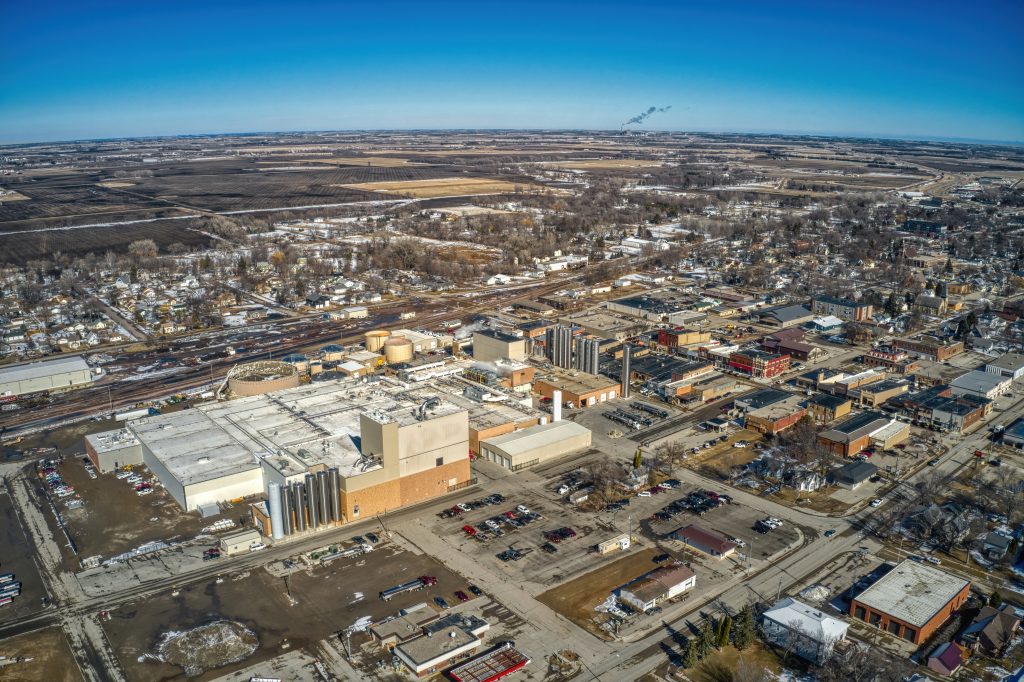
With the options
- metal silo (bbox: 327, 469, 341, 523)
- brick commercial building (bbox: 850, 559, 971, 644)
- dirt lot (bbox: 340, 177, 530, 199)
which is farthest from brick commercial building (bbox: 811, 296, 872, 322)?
dirt lot (bbox: 340, 177, 530, 199)

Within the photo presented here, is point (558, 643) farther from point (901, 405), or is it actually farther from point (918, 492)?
point (901, 405)

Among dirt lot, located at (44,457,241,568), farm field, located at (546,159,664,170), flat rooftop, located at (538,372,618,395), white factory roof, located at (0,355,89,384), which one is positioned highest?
farm field, located at (546,159,664,170)

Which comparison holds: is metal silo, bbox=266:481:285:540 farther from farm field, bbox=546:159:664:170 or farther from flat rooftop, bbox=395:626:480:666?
farm field, bbox=546:159:664:170

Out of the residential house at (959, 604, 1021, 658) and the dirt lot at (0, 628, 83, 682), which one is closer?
the dirt lot at (0, 628, 83, 682)

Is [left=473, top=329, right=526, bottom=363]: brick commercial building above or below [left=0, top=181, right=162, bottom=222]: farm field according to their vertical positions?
below

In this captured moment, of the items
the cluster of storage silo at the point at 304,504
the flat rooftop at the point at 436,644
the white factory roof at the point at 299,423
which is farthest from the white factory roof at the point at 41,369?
the flat rooftop at the point at 436,644

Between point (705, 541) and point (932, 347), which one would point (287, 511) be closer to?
point (705, 541)

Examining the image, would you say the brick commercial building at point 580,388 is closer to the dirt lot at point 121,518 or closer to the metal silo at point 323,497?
the metal silo at point 323,497
